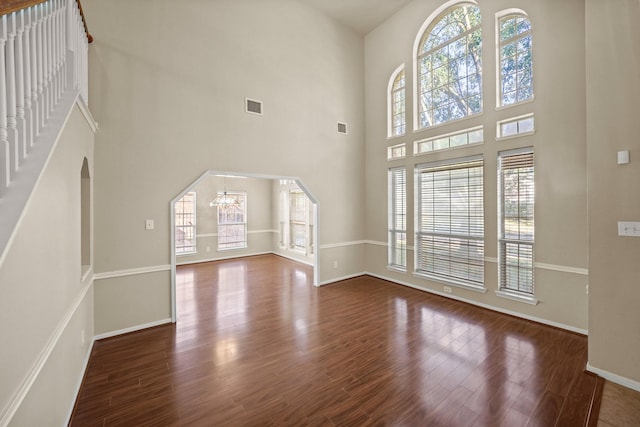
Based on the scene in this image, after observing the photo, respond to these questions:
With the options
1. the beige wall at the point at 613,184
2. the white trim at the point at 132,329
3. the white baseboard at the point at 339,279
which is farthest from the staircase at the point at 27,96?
the white baseboard at the point at 339,279


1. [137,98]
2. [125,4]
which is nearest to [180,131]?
[137,98]

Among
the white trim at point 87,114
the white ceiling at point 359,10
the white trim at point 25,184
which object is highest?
the white ceiling at point 359,10

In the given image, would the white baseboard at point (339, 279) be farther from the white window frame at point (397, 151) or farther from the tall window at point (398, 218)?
the white window frame at point (397, 151)

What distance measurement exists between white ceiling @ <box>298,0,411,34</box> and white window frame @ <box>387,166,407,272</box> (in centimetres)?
327

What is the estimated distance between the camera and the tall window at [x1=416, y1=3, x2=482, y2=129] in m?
4.42

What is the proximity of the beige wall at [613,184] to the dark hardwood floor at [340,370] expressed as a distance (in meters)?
0.44

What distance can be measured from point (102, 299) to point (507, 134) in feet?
19.8

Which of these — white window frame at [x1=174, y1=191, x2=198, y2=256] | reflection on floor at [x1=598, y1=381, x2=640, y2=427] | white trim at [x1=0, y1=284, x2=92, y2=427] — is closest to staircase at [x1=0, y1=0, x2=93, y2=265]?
white trim at [x1=0, y1=284, x2=92, y2=427]

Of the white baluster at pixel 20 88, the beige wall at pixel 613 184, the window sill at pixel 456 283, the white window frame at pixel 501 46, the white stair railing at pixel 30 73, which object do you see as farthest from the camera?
the window sill at pixel 456 283

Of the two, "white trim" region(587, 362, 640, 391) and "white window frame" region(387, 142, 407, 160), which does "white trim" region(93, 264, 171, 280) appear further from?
"white trim" region(587, 362, 640, 391)

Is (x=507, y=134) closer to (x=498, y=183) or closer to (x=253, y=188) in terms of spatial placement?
(x=498, y=183)

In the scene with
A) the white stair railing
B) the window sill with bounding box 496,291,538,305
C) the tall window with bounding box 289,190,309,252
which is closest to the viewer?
the white stair railing

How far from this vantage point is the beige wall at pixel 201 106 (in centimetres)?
342

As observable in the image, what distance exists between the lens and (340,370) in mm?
2689
